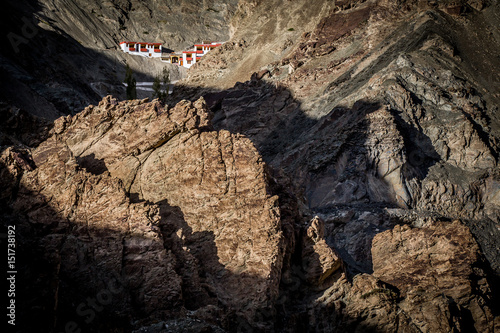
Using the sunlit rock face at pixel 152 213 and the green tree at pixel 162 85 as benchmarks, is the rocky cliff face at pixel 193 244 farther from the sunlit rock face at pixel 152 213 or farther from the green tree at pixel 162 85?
the green tree at pixel 162 85

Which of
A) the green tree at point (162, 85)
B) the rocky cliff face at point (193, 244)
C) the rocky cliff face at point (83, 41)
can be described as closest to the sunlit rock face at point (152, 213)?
the rocky cliff face at point (193, 244)

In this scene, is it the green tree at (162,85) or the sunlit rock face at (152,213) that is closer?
the sunlit rock face at (152,213)

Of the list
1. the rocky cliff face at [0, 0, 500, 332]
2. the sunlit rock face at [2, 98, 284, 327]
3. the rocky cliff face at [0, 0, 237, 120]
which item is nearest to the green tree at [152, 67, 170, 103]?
the rocky cliff face at [0, 0, 237, 120]

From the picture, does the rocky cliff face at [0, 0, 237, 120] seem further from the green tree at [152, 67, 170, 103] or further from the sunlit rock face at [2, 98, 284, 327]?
the sunlit rock face at [2, 98, 284, 327]

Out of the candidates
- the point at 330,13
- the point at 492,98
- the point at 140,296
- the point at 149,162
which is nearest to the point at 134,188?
the point at 149,162

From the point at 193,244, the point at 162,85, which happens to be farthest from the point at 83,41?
the point at 193,244

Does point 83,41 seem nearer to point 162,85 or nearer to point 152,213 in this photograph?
point 162,85

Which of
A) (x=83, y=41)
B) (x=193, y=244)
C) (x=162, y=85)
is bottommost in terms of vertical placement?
(x=193, y=244)

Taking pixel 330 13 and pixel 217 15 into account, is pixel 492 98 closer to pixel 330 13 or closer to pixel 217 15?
pixel 330 13
